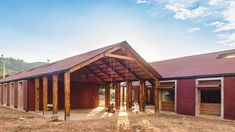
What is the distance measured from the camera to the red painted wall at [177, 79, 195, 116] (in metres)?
17.8

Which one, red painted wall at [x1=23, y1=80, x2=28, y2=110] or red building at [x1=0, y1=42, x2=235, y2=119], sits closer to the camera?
red building at [x1=0, y1=42, x2=235, y2=119]

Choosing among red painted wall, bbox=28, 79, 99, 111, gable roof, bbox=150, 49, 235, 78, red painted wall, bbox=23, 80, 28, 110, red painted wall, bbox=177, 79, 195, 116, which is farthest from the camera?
red painted wall, bbox=28, 79, 99, 111

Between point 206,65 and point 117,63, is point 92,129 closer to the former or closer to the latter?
point 117,63

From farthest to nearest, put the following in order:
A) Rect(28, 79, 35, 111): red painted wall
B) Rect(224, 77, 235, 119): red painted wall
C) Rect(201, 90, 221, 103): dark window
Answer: Rect(28, 79, 35, 111): red painted wall, Rect(201, 90, 221, 103): dark window, Rect(224, 77, 235, 119): red painted wall

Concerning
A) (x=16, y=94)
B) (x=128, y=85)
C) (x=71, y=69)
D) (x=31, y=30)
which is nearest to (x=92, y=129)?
(x=71, y=69)

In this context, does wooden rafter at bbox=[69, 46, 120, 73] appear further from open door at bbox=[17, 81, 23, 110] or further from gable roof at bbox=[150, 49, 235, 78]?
open door at bbox=[17, 81, 23, 110]

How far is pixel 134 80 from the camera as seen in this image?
853 inches

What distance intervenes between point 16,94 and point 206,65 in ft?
53.7

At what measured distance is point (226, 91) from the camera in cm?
1574

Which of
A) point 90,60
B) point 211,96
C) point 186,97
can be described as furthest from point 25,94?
point 211,96

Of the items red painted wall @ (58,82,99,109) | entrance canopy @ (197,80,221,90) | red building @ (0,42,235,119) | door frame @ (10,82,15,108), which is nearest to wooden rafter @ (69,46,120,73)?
red building @ (0,42,235,119)

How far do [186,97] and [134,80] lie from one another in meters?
4.89

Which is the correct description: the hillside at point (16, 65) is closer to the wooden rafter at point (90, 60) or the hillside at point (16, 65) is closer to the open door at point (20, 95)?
the open door at point (20, 95)

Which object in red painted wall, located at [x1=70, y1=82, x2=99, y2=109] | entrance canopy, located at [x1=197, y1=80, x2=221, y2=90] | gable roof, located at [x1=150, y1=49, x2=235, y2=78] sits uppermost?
gable roof, located at [x1=150, y1=49, x2=235, y2=78]
